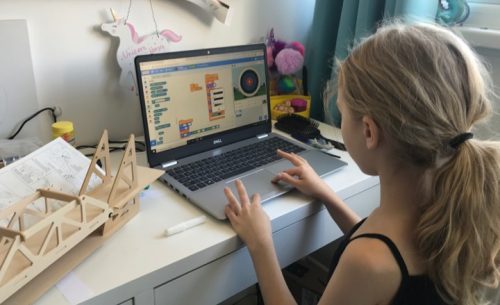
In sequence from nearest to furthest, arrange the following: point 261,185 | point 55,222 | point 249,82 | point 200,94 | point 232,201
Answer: point 55,222
point 232,201
point 261,185
point 200,94
point 249,82

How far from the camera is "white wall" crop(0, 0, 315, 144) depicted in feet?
3.39

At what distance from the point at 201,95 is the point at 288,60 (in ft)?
1.41

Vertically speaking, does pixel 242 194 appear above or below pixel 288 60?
below

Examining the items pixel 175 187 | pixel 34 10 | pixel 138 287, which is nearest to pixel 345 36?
pixel 175 187

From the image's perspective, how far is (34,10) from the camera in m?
1.00

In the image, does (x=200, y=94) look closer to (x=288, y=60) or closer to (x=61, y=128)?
(x=61, y=128)

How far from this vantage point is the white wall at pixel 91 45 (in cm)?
103

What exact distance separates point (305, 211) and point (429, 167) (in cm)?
30

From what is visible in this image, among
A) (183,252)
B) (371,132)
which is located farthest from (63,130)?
(371,132)

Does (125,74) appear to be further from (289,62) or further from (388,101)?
(388,101)

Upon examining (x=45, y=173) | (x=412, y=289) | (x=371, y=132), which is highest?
(x=371, y=132)

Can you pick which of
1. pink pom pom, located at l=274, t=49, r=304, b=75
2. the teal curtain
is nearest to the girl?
the teal curtain

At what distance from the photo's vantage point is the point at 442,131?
2.17ft

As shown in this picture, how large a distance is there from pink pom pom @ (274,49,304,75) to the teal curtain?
8 centimetres
